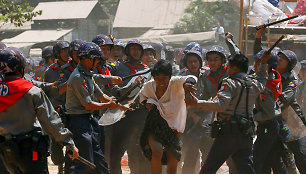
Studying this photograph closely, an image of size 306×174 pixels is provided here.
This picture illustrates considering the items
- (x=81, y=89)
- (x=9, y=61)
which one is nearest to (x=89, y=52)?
(x=81, y=89)

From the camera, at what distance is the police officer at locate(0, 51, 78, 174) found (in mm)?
4398

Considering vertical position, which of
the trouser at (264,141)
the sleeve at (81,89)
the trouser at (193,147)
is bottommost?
the trouser at (193,147)

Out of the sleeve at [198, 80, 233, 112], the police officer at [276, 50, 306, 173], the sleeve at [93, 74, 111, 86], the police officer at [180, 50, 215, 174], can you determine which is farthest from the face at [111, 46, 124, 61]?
the sleeve at [198, 80, 233, 112]

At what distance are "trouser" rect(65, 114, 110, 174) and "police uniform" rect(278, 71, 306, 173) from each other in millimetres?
2666

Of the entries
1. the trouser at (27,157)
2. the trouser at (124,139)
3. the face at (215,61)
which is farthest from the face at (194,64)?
the trouser at (27,157)

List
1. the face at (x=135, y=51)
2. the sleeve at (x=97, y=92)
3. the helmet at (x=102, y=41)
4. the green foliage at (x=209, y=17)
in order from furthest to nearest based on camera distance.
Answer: the green foliage at (x=209, y=17)
the face at (x=135, y=51)
the helmet at (x=102, y=41)
the sleeve at (x=97, y=92)

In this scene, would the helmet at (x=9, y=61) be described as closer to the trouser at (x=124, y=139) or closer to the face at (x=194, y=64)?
the trouser at (x=124, y=139)

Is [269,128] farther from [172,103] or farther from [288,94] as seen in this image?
[172,103]

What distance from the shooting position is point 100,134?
615cm

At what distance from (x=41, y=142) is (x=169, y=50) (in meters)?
6.48

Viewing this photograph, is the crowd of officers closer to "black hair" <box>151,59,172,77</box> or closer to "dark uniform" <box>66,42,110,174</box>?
"dark uniform" <box>66,42,110,174</box>

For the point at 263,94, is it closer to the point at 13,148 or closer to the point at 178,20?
the point at 13,148

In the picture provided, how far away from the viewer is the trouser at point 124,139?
675cm

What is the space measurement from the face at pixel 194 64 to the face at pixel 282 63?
1290 millimetres
